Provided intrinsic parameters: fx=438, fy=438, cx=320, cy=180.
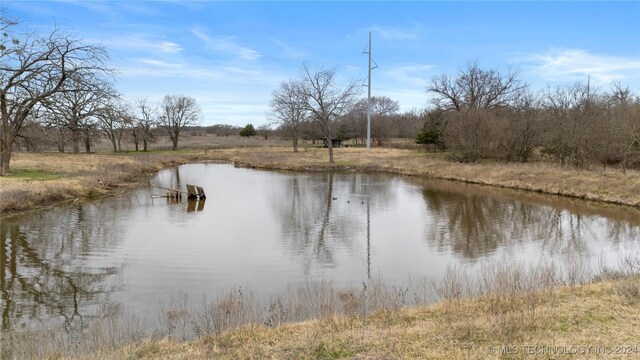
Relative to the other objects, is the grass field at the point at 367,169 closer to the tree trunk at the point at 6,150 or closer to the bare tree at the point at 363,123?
the tree trunk at the point at 6,150

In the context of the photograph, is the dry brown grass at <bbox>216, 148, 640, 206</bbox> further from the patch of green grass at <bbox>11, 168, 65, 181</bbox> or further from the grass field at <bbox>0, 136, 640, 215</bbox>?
the patch of green grass at <bbox>11, 168, 65, 181</bbox>

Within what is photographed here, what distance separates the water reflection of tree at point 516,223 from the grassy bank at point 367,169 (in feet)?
7.30

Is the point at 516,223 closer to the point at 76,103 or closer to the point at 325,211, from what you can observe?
the point at 325,211

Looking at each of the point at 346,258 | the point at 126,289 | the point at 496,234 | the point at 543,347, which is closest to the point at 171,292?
the point at 126,289

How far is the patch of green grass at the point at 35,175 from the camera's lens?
24.0m

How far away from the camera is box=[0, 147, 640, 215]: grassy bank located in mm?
20875

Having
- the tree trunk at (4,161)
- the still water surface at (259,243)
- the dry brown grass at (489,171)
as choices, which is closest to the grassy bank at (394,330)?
the still water surface at (259,243)

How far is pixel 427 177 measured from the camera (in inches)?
1470

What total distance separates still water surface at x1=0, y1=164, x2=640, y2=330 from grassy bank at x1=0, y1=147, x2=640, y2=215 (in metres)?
1.44

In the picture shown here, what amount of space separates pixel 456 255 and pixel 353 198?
12.4 meters

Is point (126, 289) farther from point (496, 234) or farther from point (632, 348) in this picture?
point (496, 234)

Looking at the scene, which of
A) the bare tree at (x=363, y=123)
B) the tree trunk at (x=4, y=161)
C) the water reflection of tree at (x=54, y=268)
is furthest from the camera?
the bare tree at (x=363, y=123)

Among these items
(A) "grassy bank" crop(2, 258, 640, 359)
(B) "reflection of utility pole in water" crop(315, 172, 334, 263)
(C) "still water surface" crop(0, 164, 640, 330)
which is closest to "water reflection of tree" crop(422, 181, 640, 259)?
(C) "still water surface" crop(0, 164, 640, 330)

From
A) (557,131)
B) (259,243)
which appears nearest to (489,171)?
(557,131)
